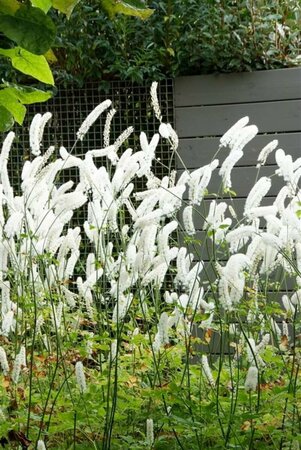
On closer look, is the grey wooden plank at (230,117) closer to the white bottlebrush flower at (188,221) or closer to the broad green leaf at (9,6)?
the white bottlebrush flower at (188,221)

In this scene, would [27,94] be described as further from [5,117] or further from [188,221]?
[188,221]

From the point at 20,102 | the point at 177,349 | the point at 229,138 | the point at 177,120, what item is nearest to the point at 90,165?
the point at 229,138

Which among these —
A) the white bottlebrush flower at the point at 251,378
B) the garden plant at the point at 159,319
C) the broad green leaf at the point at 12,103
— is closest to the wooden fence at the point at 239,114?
the garden plant at the point at 159,319

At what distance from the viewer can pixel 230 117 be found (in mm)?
4582

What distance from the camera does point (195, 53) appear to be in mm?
4531

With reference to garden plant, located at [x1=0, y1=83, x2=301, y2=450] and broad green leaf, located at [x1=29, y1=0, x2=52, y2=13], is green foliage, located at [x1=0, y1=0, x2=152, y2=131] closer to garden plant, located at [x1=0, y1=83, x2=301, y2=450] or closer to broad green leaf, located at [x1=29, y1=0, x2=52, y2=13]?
broad green leaf, located at [x1=29, y1=0, x2=52, y2=13]

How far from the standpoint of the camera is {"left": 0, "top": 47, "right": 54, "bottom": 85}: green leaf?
0.70 meters

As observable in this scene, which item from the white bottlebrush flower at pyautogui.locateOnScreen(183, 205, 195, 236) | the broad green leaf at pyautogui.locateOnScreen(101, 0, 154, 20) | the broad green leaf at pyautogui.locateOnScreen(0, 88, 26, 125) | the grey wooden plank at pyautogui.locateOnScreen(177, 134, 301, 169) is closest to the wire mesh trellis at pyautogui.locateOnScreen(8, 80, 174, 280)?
the grey wooden plank at pyautogui.locateOnScreen(177, 134, 301, 169)

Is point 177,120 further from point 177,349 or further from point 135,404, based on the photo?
point 135,404

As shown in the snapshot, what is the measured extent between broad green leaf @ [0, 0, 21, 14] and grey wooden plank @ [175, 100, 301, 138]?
3.95 metres

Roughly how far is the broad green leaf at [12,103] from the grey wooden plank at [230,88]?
384 cm

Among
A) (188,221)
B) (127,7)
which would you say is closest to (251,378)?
(188,221)

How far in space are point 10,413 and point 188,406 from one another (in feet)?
1.37

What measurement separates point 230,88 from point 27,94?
3.90m
